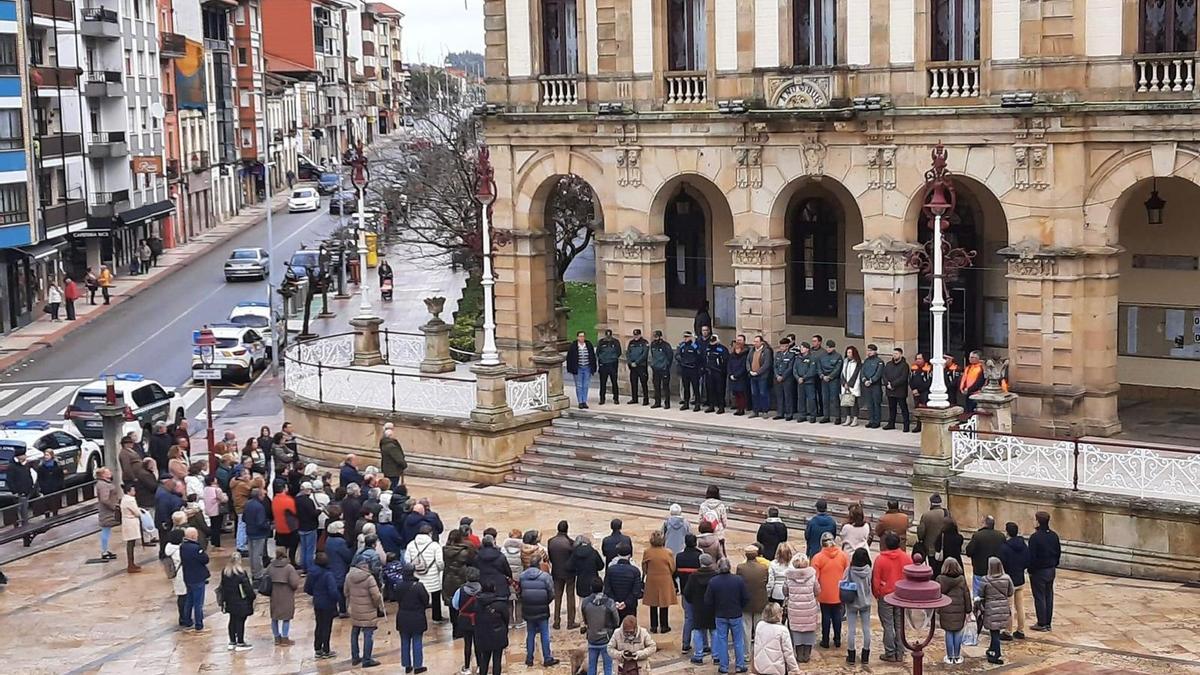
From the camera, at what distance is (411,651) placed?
23.2 metres

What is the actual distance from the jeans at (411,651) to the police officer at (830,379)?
11.6 metres

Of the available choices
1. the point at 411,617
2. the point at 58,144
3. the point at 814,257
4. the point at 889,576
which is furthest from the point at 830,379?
the point at 58,144

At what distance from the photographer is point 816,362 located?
107ft

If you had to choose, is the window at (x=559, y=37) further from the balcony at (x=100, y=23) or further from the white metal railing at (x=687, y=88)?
the balcony at (x=100, y=23)

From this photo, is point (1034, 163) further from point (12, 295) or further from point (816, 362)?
point (12, 295)

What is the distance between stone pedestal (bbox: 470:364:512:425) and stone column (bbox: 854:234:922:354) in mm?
6838

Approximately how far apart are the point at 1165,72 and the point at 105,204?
173 ft

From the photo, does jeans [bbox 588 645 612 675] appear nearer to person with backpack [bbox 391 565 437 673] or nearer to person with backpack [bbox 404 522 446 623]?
person with backpack [bbox 391 565 437 673]

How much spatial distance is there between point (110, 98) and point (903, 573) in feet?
205

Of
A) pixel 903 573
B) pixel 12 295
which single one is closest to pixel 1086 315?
pixel 903 573

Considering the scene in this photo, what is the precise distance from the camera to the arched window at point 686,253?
39281 millimetres

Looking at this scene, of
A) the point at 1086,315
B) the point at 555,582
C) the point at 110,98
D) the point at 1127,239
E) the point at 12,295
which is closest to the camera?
the point at 555,582

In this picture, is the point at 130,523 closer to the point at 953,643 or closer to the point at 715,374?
the point at 715,374

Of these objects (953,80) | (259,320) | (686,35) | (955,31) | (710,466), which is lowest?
(710,466)
